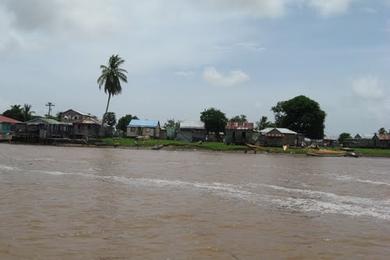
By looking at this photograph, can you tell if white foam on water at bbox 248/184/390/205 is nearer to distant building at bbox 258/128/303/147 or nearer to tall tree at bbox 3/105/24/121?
distant building at bbox 258/128/303/147

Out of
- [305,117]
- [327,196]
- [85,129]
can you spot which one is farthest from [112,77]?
[327,196]

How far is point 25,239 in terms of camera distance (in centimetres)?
1084

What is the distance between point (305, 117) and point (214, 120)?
1863cm

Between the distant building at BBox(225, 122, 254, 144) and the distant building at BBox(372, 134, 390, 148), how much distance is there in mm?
37868

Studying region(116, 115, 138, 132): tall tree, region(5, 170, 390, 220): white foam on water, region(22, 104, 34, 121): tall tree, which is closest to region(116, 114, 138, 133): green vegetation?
region(116, 115, 138, 132): tall tree

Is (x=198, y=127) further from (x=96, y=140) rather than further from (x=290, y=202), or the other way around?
(x=290, y=202)

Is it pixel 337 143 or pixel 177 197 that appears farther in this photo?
pixel 337 143

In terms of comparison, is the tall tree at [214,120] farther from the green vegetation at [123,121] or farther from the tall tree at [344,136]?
the tall tree at [344,136]

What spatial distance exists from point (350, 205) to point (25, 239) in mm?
12963

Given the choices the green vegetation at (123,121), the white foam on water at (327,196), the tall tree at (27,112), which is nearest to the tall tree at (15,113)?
the tall tree at (27,112)

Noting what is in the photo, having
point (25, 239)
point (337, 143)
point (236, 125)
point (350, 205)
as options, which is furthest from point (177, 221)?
point (337, 143)

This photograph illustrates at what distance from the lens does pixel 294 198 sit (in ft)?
69.5

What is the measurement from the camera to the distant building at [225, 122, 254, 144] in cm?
9500

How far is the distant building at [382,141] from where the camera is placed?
382ft
